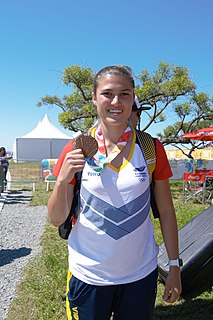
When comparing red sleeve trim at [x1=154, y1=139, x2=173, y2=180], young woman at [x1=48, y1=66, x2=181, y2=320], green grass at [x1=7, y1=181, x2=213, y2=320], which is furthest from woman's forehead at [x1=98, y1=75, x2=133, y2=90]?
green grass at [x1=7, y1=181, x2=213, y2=320]

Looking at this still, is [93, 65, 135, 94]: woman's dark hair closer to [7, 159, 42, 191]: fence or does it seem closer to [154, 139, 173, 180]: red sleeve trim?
[154, 139, 173, 180]: red sleeve trim

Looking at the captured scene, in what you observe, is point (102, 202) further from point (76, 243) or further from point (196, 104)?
point (196, 104)

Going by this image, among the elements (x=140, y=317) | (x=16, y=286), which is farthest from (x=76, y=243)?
(x=16, y=286)

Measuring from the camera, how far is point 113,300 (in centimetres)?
149

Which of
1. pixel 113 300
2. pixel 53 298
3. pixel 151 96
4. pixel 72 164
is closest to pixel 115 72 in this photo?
pixel 72 164

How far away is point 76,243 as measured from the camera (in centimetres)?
150

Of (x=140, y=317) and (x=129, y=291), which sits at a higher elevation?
(x=129, y=291)

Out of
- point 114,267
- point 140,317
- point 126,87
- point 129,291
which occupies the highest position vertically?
point 126,87

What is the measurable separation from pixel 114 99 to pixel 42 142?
96.4 feet

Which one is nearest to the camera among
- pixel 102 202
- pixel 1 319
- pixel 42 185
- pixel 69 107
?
pixel 102 202

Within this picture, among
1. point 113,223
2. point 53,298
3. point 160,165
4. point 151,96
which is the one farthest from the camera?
point 151,96

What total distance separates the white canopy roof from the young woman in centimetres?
2821

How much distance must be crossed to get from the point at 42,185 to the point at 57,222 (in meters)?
12.5

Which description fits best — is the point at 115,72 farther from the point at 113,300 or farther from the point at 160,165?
the point at 113,300
